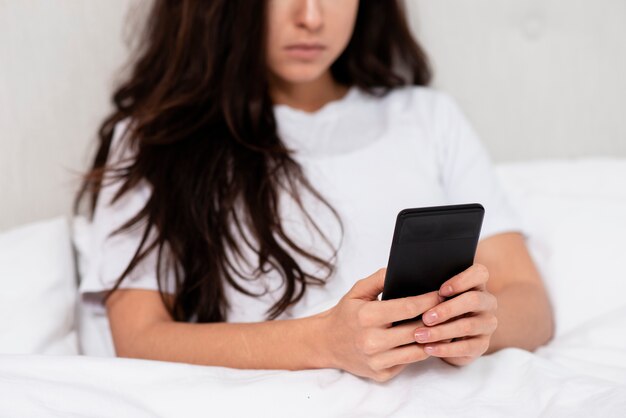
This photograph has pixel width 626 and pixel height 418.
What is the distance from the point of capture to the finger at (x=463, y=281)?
777 millimetres

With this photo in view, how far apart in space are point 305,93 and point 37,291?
1.55 ft

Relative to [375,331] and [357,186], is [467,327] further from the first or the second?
[357,186]

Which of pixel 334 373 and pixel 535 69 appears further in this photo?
pixel 535 69

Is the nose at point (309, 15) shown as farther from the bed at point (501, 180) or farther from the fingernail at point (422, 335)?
the fingernail at point (422, 335)

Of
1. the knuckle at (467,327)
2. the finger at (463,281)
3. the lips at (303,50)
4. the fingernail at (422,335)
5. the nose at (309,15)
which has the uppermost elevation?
the nose at (309,15)

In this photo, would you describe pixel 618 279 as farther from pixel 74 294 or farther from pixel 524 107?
pixel 74 294

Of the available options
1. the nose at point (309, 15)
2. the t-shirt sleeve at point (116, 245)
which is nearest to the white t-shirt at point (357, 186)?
the t-shirt sleeve at point (116, 245)

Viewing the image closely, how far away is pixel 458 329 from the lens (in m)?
0.79

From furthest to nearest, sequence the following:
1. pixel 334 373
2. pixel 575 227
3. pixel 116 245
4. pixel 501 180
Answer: pixel 501 180
pixel 575 227
pixel 116 245
pixel 334 373

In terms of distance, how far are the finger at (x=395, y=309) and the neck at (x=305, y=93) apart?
50 centimetres

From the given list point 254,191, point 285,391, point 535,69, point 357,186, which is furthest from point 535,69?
point 285,391

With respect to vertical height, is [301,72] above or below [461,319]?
above

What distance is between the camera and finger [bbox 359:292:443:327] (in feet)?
2.49

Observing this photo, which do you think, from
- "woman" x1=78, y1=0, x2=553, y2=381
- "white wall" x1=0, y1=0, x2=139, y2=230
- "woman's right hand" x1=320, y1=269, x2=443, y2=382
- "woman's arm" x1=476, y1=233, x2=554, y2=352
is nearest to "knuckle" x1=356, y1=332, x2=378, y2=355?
"woman's right hand" x1=320, y1=269, x2=443, y2=382
